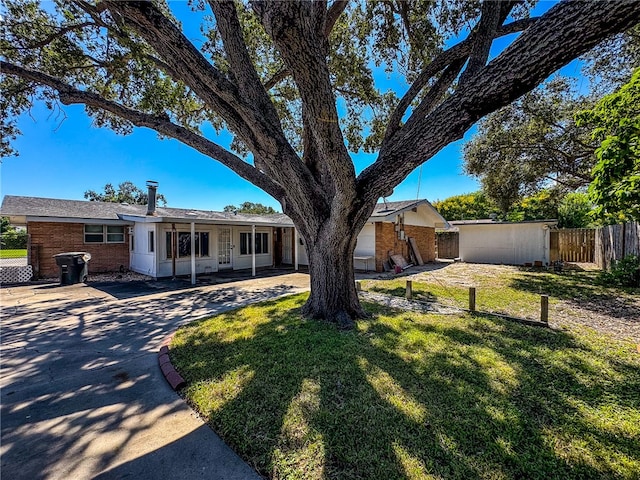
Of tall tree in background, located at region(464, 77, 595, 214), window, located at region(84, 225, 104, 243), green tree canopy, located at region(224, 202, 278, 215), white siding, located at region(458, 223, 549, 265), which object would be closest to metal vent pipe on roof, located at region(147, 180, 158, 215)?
window, located at region(84, 225, 104, 243)

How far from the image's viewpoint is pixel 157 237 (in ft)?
38.5

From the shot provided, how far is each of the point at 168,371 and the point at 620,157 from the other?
824 centimetres

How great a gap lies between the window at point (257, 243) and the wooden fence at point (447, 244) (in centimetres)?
1407

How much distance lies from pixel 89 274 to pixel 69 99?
430 inches

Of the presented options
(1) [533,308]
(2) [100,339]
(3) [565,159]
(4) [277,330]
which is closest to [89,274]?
(2) [100,339]

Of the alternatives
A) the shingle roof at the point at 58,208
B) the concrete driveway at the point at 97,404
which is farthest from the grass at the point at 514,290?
the shingle roof at the point at 58,208

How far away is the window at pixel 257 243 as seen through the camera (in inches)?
586

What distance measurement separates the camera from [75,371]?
3.93 metres

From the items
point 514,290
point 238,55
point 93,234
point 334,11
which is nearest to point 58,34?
point 238,55

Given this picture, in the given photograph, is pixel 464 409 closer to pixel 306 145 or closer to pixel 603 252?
pixel 306 145

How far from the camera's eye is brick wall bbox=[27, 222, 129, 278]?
11.8 m

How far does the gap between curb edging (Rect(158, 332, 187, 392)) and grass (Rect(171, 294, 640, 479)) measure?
118mm

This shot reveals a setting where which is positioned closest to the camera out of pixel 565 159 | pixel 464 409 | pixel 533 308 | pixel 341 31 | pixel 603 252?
pixel 464 409

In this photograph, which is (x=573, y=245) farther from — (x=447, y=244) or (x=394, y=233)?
(x=394, y=233)
